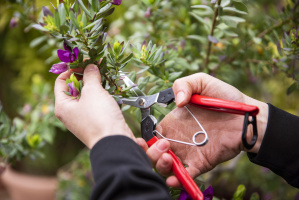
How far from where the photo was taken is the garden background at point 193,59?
1143 mm

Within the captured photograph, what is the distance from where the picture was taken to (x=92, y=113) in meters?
0.72

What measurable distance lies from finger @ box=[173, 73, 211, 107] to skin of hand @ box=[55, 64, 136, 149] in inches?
6.9

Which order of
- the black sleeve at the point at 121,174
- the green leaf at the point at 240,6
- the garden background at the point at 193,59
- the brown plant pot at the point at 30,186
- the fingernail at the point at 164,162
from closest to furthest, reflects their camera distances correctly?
the black sleeve at the point at 121,174 → the fingernail at the point at 164,162 → the green leaf at the point at 240,6 → the garden background at the point at 193,59 → the brown plant pot at the point at 30,186

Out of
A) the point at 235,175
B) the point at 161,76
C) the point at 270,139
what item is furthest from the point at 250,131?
the point at 235,175

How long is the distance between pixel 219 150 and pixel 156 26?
610mm

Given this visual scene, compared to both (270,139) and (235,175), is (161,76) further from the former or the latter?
(235,175)

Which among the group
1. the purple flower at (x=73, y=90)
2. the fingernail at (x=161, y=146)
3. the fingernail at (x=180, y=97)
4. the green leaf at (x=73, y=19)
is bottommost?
the fingernail at (x=161, y=146)

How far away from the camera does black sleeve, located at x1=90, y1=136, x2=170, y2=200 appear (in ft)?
1.92

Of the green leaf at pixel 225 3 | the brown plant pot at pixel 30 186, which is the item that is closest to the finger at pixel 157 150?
the green leaf at pixel 225 3

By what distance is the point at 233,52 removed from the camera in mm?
1286

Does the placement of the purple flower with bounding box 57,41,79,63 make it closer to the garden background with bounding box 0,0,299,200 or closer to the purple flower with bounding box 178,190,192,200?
the garden background with bounding box 0,0,299,200

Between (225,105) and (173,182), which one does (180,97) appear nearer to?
(225,105)

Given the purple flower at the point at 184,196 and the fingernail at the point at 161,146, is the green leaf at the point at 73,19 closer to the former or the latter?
the fingernail at the point at 161,146

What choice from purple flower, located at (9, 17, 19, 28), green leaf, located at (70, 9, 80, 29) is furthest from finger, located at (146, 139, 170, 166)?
purple flower, located at (9, 17, 19, 28)
